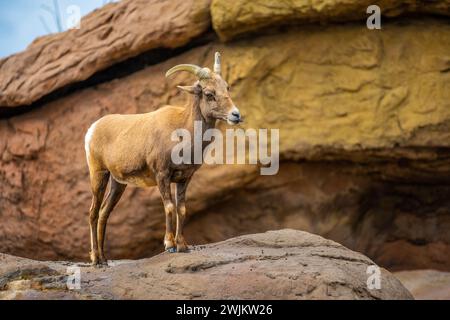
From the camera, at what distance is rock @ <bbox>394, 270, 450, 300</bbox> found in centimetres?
1002

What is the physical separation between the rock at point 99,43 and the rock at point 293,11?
1.24ft

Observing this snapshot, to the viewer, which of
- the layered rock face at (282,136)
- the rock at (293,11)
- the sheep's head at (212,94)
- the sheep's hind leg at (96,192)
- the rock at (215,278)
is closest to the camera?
the rock at (215,278)

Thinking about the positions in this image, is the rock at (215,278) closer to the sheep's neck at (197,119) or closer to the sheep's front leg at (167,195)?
the sheep's front leg at (167,195)

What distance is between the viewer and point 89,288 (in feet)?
18.8

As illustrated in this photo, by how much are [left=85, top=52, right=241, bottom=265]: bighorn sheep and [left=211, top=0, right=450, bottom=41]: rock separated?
11.0ft

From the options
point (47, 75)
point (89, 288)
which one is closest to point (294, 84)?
point (47, 75)

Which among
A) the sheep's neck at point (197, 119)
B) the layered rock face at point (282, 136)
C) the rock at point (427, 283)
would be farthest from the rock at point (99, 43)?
the rock at point (427, 283)

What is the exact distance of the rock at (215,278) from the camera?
5.62 meters

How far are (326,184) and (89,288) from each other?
5.46 meters

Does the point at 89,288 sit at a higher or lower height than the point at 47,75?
lower

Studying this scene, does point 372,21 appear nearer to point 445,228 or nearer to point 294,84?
point 294,84

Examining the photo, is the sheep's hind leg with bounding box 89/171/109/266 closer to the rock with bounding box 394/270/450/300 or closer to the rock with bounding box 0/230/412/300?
the rock with bounding box 0/230/412/300

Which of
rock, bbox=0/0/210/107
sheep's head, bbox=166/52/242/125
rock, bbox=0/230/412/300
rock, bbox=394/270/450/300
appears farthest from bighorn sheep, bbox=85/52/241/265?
rock, bbox=394/270/450/300

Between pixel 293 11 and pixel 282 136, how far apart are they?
1720 millimetres
